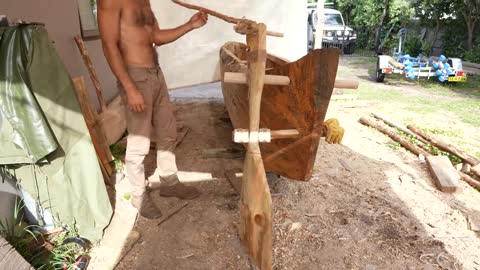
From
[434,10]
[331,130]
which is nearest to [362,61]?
[434,10]

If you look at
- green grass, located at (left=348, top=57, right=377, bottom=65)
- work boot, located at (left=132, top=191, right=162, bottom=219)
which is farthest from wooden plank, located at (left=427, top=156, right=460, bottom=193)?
green grass, located at (left=348, top=57, right=377, bottom=65)

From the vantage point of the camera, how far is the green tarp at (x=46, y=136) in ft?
6.49

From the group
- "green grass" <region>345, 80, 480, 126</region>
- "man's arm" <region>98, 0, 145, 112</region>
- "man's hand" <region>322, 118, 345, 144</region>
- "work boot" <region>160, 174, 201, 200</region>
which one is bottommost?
"work boot" <region>160, 174, 201, 200</region>

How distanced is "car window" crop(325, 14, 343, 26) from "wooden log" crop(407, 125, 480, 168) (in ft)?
36.8

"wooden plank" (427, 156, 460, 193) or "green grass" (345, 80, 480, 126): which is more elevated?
"green grass" (345, 80, 480, 126)

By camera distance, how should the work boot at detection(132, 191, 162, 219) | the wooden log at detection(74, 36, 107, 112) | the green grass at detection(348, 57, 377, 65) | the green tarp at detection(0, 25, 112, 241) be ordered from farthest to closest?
the green grass at detection(348, 57, 377, 65) < the wooden log at detection(74, 36, 107, 112) < the work boot at detection(132, 191, 162, 219) < the green tarp at detection(0, 25, 112, 241)

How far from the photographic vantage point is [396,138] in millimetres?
4504

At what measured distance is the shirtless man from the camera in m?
2.34

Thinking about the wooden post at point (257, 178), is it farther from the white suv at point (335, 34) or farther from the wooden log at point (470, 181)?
the white suv at point (335, 34)

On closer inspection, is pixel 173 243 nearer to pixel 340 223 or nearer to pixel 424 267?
pixel 340 223

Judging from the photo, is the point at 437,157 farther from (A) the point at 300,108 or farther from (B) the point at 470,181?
(A) the point at 300,108

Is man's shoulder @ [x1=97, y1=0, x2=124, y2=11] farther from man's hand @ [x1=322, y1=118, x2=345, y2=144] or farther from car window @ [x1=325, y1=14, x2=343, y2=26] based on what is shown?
car window @ [x1=325, y1=14, x2=343, y2=26]

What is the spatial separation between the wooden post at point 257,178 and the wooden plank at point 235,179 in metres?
1.03

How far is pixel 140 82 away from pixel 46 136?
2.65 feet
